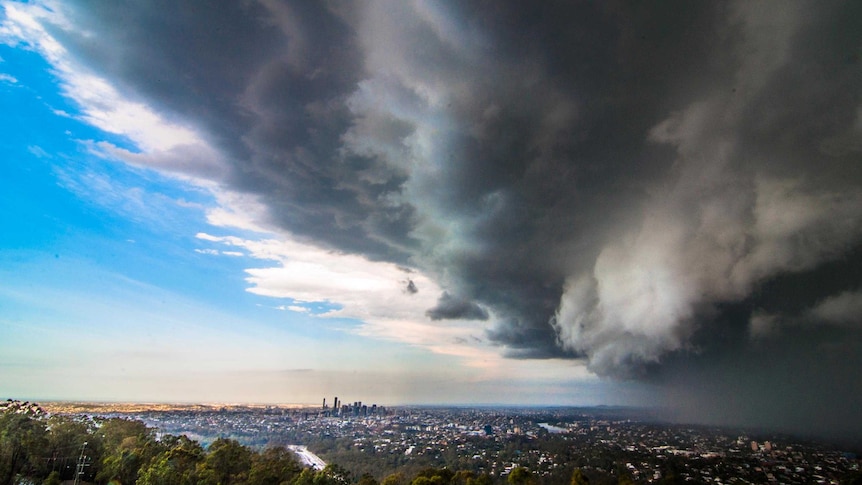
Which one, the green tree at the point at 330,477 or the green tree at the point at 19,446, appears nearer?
the green tree at the point at 330,477

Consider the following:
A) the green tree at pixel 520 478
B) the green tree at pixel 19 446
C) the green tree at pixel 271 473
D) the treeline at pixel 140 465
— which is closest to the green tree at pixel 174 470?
the treeline at pixel 140 465

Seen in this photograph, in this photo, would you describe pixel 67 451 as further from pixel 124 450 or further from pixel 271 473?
pixel 271 473

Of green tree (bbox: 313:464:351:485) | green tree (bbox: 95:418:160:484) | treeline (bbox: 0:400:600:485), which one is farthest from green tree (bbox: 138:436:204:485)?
green tree (bbox: 313:464:351:485)

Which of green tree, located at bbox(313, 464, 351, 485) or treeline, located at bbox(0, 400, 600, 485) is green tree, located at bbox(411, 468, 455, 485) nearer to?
treeline, located at bbox(0, 400, 600, 485)

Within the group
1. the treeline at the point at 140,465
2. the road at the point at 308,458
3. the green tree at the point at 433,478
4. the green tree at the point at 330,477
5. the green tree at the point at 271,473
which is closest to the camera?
the green tree at the point at 433,478

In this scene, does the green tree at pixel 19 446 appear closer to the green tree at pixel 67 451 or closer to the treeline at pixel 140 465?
the treeline at pixel 140 465

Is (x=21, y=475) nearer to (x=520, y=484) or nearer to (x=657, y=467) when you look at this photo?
(x=520, y=484)

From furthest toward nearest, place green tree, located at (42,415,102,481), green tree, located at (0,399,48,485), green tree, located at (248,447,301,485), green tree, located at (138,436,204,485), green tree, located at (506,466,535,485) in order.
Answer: green tree, located at (42,415,102,481)
green tree, located at (0,399,48,485)
green tree, located at (248,447,301,485)
green tree, located at (138,436,204,485)
green tree, located at (506,466,535,485)

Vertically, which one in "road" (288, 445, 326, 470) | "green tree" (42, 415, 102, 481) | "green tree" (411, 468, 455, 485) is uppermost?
"green tree" (411, 468, 455, 485)

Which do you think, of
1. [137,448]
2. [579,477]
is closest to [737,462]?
[579,477]

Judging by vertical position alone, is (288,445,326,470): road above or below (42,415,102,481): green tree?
below

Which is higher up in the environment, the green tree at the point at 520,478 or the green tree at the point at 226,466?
the green tree at the point at 520,478

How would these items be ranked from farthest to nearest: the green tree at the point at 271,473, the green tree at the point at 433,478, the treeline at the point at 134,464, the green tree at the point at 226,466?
the green tree at the point at 271,473 < the green tree at the point at 226,466 < the treeline at the point at 134,464 < the green tree at the point at 433,478
